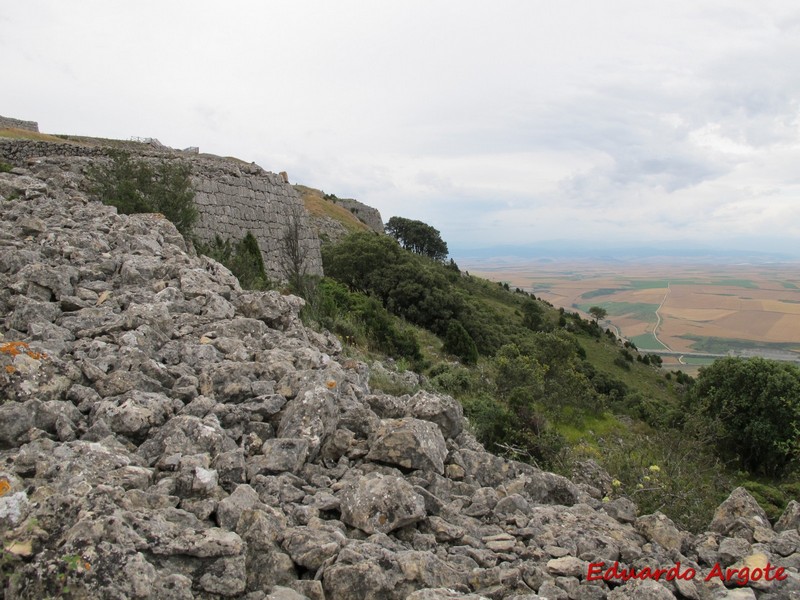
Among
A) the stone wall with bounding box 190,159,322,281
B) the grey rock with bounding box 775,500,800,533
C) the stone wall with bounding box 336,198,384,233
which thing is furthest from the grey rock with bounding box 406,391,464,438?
the stone wall with bounding box 336,198,384,233

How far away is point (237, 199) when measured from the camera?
20281 mm

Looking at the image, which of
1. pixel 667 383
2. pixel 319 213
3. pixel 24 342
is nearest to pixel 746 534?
pixel 24 342

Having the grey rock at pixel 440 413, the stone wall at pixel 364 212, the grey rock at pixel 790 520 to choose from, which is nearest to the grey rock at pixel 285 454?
the grey rock at pixel 440 413

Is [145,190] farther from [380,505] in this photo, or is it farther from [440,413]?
[380,505]

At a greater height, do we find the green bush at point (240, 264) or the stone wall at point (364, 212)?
the stone wall at point (364, 212)

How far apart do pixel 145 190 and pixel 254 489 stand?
39.7 feet

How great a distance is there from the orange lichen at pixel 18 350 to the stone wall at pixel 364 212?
54335 mm

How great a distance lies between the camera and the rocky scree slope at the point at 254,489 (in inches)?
112

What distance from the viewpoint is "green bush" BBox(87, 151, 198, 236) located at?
41.7ft

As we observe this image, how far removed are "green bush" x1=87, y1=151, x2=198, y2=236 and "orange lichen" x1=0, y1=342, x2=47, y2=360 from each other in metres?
8.52

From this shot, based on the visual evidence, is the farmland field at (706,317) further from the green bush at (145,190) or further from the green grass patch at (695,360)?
the green bush at (145,190)

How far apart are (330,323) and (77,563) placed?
10.7 m

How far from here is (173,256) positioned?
833 cm

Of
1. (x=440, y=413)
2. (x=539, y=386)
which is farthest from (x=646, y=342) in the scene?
(x=440, y=413)
